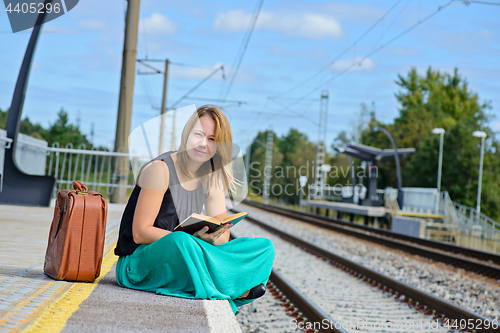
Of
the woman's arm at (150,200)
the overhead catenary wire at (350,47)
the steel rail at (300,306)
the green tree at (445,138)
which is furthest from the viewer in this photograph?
the green tree at (445,138)

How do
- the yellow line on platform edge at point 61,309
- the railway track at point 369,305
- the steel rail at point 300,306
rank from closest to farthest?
the yellow line on platform edge at point 61,309, the steel rail at point 300,306, the railway track at point 369,305

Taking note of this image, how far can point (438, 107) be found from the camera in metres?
54.1

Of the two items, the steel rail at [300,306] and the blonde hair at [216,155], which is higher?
the blonde hair at [216,155]

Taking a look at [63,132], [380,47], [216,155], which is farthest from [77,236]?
[63,132]

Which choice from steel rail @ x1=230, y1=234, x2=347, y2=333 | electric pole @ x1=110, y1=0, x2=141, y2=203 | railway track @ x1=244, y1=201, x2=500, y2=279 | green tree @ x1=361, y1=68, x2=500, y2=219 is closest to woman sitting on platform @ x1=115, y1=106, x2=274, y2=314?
steel rail @ x1=230, y1=234, x2=347, y2=333

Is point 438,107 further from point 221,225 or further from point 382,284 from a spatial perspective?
point 221,225

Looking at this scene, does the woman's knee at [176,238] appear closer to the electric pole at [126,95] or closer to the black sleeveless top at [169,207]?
the black sleeveless top at [169,207]

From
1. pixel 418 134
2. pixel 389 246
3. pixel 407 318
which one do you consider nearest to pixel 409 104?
pixel 418 134

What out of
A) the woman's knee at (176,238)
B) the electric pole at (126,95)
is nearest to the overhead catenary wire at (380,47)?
the electric pole at (126,95)

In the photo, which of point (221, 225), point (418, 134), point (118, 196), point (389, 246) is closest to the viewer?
point (221, 225)

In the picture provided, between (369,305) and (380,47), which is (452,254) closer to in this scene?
(369,305)

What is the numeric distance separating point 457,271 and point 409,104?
5557cm

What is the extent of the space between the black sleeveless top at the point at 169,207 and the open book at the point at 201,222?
24 cm

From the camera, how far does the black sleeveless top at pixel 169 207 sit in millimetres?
3119
